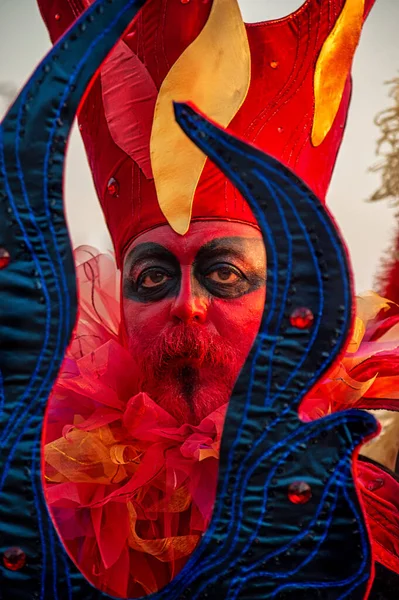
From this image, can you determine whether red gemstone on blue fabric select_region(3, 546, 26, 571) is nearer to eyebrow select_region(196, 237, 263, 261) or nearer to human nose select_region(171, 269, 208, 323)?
human nose select_region(171, 269, 208, 323)

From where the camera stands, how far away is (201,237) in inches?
57.1

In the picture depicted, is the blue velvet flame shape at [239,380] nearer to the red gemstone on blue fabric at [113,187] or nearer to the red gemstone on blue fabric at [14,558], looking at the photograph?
the red gemstone on blue fabric at [14,558]

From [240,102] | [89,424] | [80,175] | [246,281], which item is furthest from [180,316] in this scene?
[80,175]

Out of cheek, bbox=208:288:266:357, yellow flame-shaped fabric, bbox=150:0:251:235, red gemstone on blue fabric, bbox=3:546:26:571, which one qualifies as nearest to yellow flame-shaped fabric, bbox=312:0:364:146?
yellow flame-shaped fabric, bbox=150:0:251:235

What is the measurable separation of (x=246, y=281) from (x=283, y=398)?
0.50 m

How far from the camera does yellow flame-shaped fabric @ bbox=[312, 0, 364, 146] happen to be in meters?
1.38

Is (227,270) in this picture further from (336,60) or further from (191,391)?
(336,60)

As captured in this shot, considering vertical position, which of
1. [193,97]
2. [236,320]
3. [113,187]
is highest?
[193,97]

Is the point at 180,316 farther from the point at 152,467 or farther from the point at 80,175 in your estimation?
the point at 80,175

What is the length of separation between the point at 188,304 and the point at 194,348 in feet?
0.28

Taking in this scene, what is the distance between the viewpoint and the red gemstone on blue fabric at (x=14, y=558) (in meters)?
0.98

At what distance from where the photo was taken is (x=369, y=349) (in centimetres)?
157

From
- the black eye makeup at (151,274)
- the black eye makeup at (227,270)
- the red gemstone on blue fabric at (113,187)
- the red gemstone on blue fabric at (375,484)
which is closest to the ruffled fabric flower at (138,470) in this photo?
the red gemstone on blue fabric at (375,484)

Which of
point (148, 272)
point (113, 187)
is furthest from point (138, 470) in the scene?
point (113, 187)
